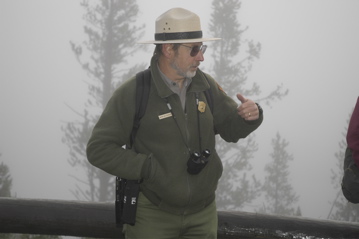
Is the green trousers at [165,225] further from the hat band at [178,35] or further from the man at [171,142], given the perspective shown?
the hat band at [178,35]

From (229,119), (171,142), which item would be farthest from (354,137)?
(171,142)

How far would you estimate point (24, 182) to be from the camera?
95.8 meters

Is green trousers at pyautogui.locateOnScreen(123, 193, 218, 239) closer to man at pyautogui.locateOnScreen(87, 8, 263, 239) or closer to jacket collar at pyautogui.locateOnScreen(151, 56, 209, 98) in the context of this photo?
man at pyautogui.locateOnScreen(87, 8, 263, 239)

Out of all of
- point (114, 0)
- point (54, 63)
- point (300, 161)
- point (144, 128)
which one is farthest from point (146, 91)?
point (54, 63)

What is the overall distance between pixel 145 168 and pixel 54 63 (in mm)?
179143

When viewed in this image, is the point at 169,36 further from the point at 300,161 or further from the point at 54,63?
the point at 54,63

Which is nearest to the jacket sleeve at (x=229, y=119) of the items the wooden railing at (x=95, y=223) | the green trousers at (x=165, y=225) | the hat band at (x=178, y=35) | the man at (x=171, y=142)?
the man at (x=171, y=142)

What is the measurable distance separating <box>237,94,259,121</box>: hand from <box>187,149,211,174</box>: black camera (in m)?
0.34

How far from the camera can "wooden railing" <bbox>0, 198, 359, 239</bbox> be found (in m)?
4.01

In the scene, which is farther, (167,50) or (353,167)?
(167,50)

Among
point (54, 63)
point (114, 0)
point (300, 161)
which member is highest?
point (114, 0)

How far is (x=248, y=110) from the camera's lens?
3.29 m

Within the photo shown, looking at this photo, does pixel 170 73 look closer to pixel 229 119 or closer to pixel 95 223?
pixel 229 119

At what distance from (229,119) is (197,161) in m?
0.50
